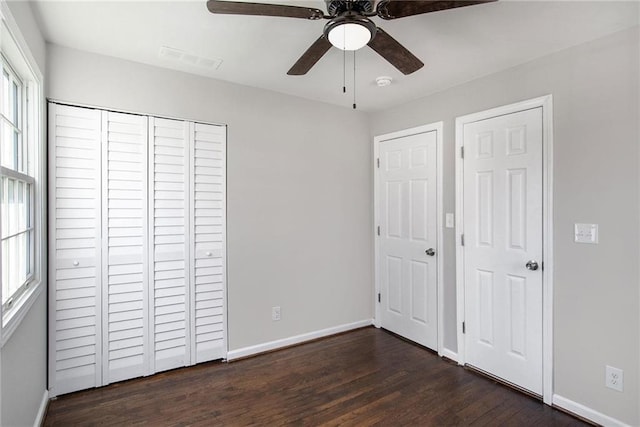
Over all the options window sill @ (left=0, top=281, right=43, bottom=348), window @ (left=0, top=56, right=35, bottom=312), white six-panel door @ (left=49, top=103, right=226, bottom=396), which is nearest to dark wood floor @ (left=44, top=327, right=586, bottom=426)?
white six-panel door @ (left=49, top=103, right=226, bottom=396)

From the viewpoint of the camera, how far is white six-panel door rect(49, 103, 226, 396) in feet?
7.63

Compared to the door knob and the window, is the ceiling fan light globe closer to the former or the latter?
the window

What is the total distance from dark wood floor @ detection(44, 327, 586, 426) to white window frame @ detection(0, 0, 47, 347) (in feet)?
2.95

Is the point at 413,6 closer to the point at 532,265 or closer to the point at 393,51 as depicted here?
the point at 393,51

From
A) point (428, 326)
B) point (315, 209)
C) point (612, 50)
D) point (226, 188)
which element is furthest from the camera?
point (315, 209)

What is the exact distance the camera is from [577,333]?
219cm

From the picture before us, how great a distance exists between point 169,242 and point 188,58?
4.58 feet

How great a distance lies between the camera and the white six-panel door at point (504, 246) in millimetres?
2402

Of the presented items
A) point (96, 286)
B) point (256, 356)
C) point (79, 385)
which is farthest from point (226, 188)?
point (79, 385)

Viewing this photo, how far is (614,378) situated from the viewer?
6.67ft

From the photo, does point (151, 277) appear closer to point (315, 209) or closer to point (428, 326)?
point (315, 209)

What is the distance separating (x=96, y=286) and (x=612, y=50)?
3716 millimetres

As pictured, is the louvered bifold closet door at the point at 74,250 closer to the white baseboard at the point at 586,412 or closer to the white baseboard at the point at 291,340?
the white baseboard at the point at 291,340

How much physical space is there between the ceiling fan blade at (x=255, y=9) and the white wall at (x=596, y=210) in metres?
1.80
